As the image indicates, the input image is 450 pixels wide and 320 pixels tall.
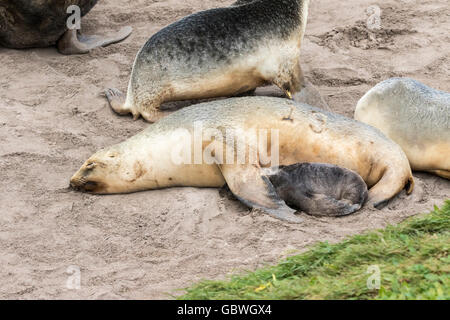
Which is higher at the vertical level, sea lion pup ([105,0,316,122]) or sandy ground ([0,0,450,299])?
sea lion pup ([105,0,316,122])

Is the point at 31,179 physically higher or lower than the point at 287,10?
lower

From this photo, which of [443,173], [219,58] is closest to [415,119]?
[443,173]

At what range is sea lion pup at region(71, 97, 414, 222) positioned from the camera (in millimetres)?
4512

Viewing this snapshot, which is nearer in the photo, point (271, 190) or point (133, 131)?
point (271, 190)

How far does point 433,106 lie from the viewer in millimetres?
4879

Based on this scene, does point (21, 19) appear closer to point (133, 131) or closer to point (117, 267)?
point (133, 131)

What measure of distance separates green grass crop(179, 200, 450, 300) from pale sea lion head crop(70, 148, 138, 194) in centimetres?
138

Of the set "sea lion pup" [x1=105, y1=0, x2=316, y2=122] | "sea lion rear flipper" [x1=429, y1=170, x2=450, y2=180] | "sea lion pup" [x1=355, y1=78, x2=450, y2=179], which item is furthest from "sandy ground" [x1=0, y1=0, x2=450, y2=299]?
"sea lion pup" [x1=105, y1=0, x2=316, y2=122]

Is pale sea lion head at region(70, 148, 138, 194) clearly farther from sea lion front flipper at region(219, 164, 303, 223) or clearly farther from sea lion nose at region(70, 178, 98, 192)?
sea lion front flipper at region(219, 164, 303, 223)

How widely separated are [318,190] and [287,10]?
1926mm

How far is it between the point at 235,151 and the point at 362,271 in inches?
58.0

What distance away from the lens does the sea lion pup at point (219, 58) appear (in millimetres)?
5543
